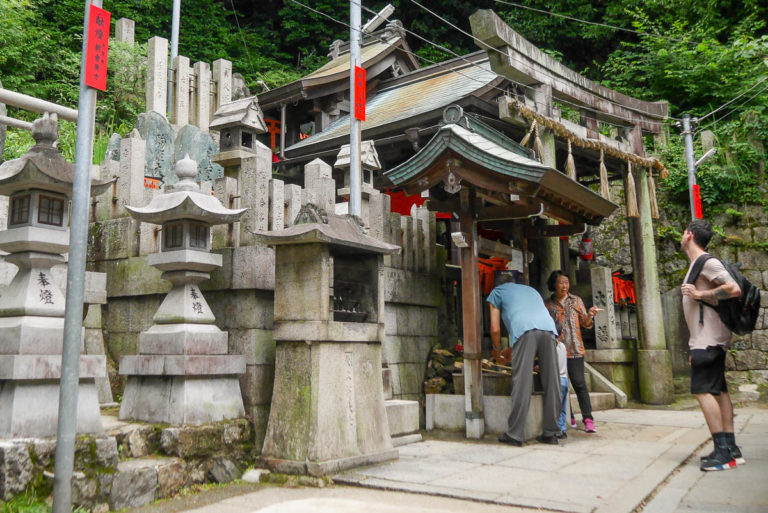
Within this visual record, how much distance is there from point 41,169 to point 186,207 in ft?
4.04

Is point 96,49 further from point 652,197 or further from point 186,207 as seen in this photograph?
point 652,197

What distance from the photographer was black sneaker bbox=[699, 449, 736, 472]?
5488mm

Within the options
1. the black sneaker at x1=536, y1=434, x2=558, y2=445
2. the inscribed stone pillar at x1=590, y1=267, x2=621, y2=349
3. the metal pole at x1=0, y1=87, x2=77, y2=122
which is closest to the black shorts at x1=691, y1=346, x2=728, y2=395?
the black sneaker at x1=536, y1=434, x2=558, y2=445

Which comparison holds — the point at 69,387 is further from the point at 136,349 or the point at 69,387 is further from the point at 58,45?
the point at 58,45

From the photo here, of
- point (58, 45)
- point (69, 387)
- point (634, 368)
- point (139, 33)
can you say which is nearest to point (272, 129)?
point (58, 45)

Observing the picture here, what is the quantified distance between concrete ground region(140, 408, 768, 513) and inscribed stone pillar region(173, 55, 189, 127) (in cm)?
1446

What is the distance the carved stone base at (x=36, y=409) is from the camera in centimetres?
424

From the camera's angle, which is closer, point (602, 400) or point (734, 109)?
point (602, 400)

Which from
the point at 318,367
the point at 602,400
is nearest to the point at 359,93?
the point at 318,367

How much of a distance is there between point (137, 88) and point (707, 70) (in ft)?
58.4

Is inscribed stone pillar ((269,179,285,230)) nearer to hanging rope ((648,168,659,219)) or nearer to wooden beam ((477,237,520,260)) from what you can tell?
wooden beam ((477,237,520,260))

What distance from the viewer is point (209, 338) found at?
18.7 ft

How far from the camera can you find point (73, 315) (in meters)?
3.93

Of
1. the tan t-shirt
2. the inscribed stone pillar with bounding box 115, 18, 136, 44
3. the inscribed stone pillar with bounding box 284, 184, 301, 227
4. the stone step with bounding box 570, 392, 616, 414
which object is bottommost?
the stone step with bounding box 570, 392, 616, 414
